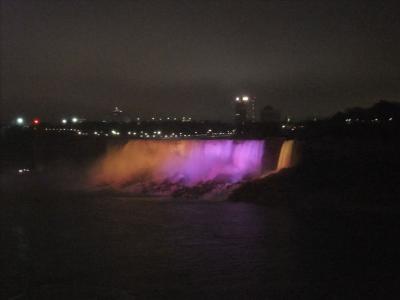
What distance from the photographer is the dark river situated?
42.0ft

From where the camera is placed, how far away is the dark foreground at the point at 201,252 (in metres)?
12.8

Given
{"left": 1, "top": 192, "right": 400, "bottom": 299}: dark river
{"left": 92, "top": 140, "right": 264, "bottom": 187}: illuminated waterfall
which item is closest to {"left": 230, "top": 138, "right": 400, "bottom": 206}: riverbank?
{"left": 1, "top": 192, "right": 400, "bottom": 299}: dark river

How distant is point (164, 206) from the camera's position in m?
26.8

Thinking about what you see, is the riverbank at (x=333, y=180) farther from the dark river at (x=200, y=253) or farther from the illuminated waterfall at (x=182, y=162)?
the illuminated waterfall at (x=182, y=162)

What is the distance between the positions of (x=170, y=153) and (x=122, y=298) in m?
29.5

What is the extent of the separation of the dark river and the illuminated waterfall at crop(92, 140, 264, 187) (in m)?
8.83

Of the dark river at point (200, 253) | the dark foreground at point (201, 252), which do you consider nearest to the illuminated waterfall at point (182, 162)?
the dark foreground at point (201, 252)

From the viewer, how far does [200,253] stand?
53.9ft

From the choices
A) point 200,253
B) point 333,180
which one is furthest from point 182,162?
point 200,253

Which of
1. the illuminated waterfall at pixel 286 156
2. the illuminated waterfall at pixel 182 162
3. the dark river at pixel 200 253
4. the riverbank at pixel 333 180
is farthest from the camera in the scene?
the illuminated waterfall at pixel 182 162

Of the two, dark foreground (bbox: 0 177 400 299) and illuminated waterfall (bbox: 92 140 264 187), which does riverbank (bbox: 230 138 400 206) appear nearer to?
dark foreground (bbox: 0 177 400 299)

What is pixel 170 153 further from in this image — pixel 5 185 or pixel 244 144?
pixel 5 185

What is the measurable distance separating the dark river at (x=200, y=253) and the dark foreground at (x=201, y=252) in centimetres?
2

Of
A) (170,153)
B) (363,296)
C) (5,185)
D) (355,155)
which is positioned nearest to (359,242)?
(363,296)
